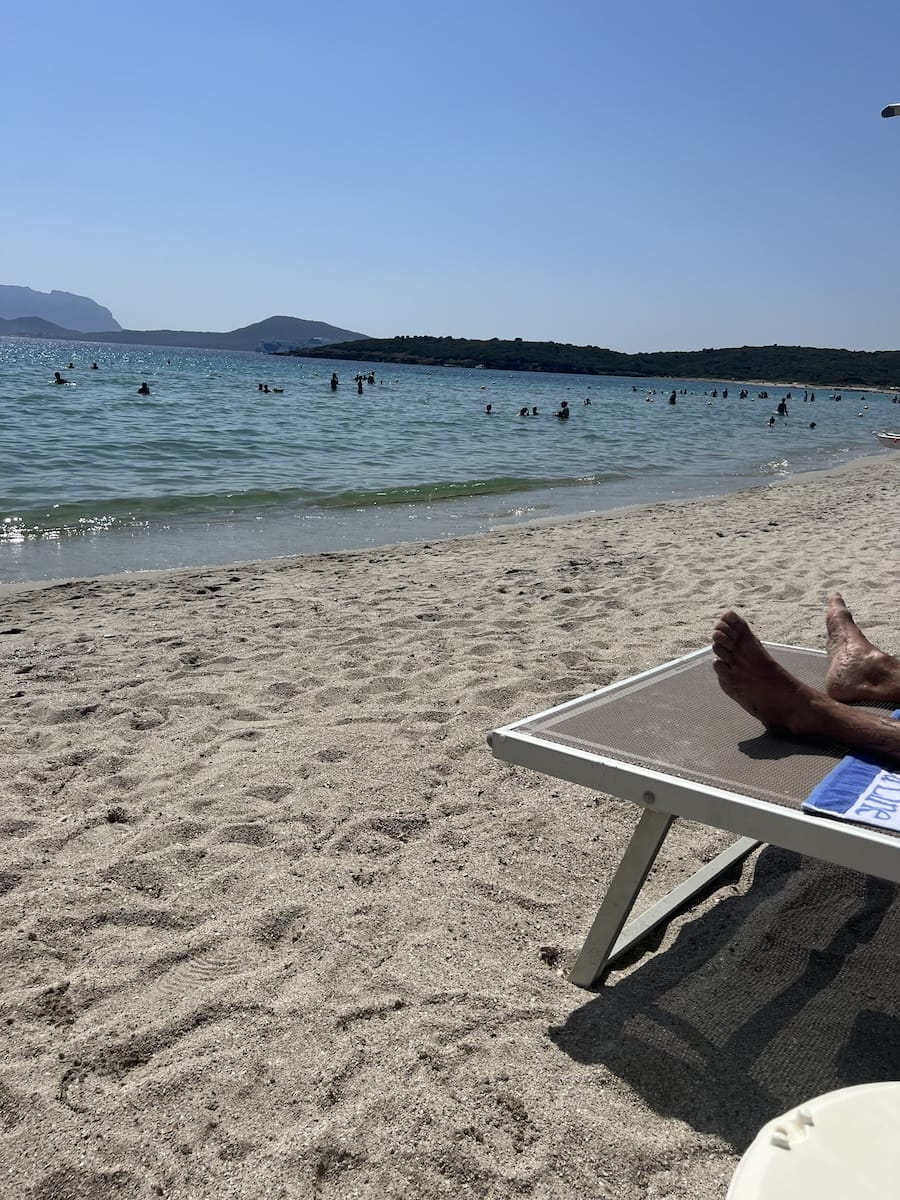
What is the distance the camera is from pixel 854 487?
1401 cm

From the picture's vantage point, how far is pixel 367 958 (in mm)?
2213

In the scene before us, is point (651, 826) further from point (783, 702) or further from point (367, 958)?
point (367, 958)

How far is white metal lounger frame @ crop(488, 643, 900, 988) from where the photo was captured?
165cm

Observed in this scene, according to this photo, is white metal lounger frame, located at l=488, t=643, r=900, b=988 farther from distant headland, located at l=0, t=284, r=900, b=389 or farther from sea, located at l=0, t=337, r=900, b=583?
distant headland, located at l=0, t=284, r=900, b=389

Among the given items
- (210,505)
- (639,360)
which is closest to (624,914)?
(210,505)

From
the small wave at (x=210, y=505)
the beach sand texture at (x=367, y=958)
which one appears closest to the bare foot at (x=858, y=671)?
the beach sand texture at (x=367, y=958)

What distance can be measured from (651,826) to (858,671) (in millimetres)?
1009

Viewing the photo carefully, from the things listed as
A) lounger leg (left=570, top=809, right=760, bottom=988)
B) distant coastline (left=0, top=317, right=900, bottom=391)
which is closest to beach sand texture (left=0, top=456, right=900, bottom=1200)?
lounger leg (left=570, top=809, right=760, bottom=988)

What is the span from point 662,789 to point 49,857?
1844 millimetres

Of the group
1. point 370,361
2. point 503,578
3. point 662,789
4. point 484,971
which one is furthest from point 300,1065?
point 370,361

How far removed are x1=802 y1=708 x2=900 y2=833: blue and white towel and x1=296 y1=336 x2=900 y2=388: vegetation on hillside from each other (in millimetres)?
105734

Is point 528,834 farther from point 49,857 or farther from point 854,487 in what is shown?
point 854,487

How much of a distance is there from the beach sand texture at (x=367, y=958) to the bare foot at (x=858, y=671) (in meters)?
0.55

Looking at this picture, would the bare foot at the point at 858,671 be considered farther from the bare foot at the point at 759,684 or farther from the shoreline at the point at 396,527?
the shoreline at the point at 396,527
